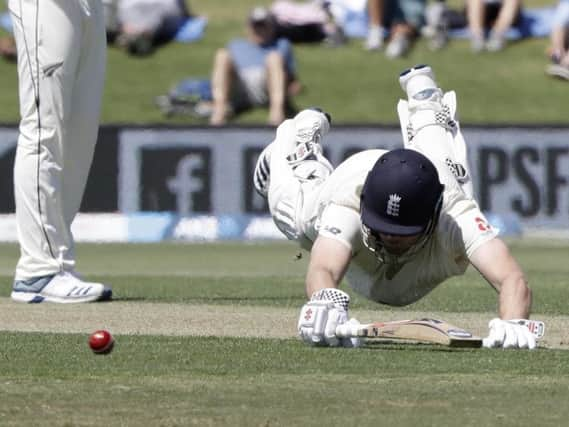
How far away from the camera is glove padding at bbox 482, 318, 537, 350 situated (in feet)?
20.6

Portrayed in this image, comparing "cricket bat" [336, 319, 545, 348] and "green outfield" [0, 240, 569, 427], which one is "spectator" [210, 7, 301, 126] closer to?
"green outfield" [0, 240, 569, 427]

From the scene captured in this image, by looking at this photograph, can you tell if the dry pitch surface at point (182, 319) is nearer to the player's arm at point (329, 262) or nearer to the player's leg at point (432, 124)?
the player's arm at point (329, 262)

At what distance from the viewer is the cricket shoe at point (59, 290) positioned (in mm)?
8422

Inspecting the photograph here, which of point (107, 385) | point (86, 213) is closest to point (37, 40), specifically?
point (107, 385)

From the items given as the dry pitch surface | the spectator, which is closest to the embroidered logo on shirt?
the dry pitch surface

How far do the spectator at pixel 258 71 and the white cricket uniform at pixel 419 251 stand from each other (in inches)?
404

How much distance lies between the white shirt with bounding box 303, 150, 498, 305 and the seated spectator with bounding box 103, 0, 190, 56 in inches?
485

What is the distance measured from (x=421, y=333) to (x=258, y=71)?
12.0 metres

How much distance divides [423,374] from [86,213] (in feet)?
36.3

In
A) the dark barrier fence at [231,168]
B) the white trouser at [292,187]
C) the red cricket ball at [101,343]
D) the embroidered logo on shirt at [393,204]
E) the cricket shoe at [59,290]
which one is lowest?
the dark barrier fence at [231,168]

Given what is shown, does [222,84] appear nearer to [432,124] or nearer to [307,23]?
[307,23]

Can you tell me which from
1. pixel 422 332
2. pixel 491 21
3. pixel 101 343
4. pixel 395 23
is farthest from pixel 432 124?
pixel 491 21

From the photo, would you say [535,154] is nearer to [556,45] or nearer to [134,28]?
[556,45]

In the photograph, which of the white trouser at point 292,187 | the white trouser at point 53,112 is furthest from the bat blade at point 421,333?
the white trouser at point 53,112
